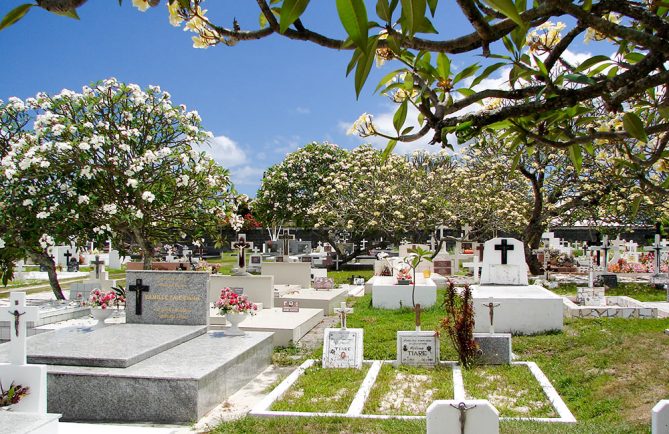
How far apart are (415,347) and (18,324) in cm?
534

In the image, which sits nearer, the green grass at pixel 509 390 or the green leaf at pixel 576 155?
the green leaf at pixel 576 155

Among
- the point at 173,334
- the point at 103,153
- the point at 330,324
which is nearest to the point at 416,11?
the point at 173,334

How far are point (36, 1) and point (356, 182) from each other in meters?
27.6

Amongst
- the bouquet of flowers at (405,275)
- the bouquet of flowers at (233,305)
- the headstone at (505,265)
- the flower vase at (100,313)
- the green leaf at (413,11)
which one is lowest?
the flower vase at (100,313)

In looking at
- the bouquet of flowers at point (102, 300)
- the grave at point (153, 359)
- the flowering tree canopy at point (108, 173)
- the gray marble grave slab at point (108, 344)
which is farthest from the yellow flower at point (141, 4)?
the flowering tree canopy at point (108, 173)

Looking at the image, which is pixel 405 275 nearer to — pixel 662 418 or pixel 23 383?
pixel 23 383

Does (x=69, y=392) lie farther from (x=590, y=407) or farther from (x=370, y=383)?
(x=590, y=407)

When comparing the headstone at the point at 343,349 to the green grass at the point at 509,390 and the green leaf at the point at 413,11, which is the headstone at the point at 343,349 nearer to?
the green grass at the point at 509,390

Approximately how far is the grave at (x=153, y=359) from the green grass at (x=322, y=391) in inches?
34.4

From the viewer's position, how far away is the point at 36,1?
1561mm

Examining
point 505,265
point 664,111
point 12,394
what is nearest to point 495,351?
point 505,265

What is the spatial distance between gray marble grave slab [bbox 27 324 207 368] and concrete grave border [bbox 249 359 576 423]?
70.0 inches

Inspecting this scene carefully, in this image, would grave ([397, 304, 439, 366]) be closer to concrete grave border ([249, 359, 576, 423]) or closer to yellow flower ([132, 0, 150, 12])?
concrete grave border ([249, 359, 576, 423])

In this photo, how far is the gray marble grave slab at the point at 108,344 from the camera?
24.2 ft
